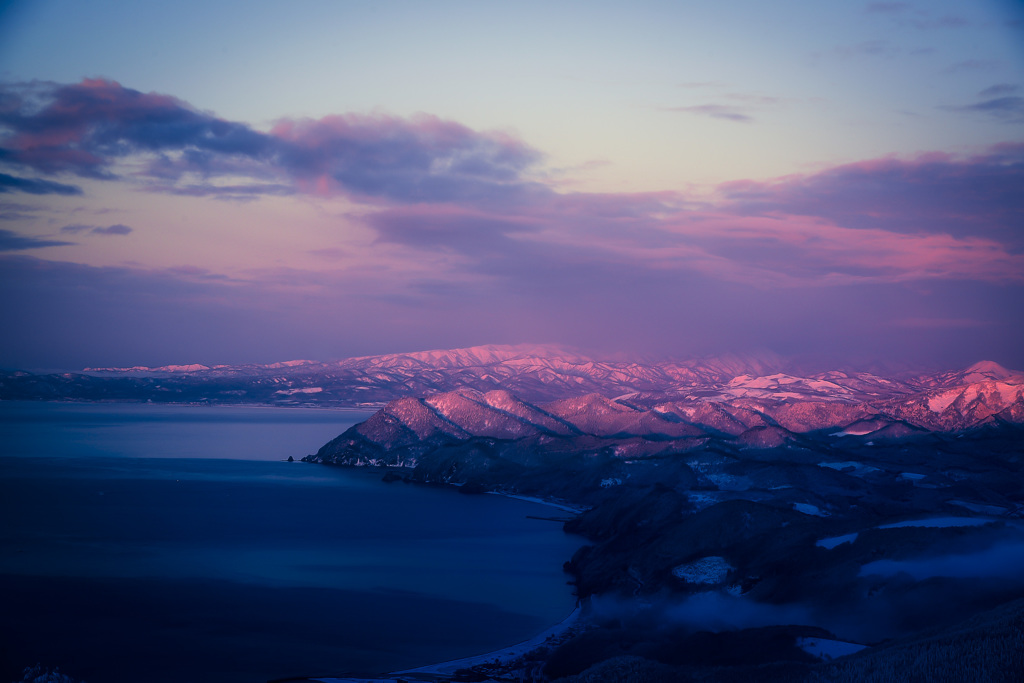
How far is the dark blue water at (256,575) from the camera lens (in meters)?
Answer: 35.4

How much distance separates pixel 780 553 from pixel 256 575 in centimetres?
3330

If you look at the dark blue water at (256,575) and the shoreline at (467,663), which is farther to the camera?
the dark blue water at (256,575)

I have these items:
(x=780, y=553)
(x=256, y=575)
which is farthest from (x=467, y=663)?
(x=256, y=575)

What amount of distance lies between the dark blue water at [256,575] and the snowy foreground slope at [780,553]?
5735mm

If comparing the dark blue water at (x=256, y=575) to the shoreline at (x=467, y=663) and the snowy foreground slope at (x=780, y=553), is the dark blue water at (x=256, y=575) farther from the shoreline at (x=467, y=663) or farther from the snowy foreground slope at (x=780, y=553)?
the snowy foreground slope at (x=780, y=553)

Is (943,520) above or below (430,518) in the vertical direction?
above

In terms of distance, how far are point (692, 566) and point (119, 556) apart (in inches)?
1616

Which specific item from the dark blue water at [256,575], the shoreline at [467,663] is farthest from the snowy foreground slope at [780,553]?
the dark blue water at [256,575]

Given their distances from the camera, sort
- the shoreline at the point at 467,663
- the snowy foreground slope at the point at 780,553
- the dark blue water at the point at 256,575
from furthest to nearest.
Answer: the dark blue water at the point at 256,575, the shoreline at the point at 467,663, the snowy foreground slope at the point at 780,553

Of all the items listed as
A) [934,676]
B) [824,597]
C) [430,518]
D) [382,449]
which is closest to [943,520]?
[824,597]

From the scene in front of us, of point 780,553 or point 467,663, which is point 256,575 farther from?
point 780,553

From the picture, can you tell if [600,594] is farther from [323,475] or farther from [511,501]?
[323,475]

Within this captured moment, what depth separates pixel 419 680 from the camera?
3161 cm

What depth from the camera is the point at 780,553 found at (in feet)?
143
